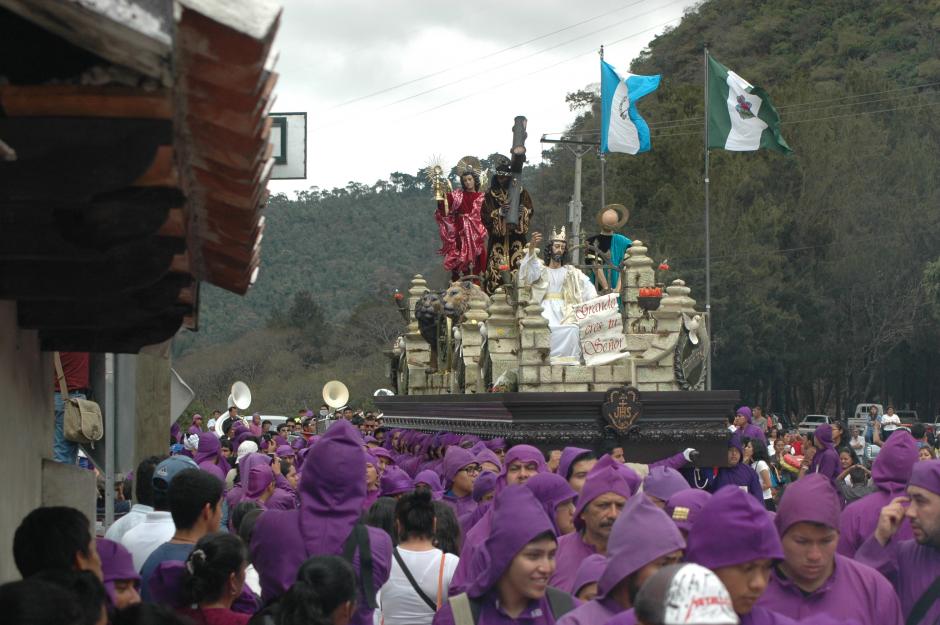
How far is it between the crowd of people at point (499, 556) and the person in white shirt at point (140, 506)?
0.7 inches

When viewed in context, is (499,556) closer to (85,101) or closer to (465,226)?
(85,101)

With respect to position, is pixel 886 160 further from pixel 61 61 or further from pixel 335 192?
pixel 335 192

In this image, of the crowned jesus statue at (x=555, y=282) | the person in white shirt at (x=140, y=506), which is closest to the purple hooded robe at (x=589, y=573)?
the person in white shirt at (x=140, y=506)

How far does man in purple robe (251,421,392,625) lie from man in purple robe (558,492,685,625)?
1.48 m

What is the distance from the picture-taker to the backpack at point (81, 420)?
32.6 ft

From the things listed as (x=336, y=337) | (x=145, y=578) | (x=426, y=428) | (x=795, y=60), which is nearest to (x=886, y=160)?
(x=795, y=60)

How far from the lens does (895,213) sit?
5897cm

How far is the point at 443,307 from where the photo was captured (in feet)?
71.4

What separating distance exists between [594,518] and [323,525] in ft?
4.79

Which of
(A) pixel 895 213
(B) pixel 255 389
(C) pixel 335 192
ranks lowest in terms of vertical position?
(B) pixel 255 389

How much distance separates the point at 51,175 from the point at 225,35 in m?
0.83

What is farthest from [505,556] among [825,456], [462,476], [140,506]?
[825,456]

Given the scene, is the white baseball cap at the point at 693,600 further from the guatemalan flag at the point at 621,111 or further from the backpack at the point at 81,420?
the guatemalan flag at the point at 621,111

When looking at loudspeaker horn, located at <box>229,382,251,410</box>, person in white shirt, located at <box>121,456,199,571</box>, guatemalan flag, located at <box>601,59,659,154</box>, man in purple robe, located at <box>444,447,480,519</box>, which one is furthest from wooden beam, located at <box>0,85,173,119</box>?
loudspeaker horn, located at <box>229,382,251,410</box>
